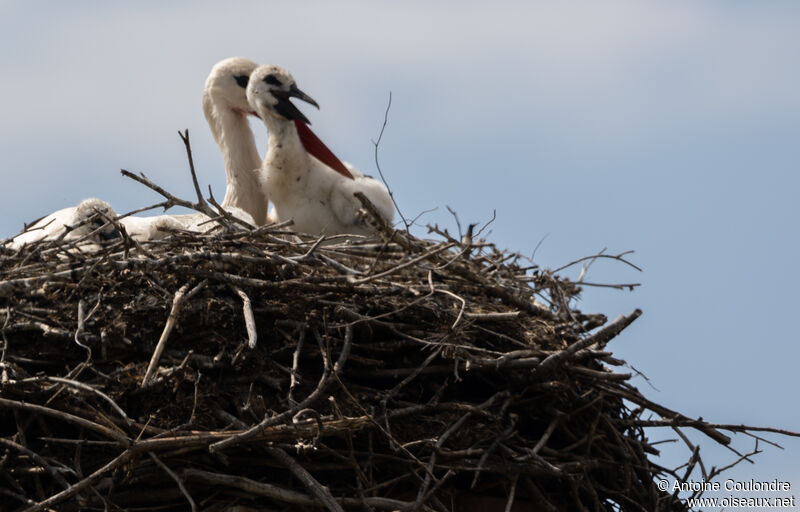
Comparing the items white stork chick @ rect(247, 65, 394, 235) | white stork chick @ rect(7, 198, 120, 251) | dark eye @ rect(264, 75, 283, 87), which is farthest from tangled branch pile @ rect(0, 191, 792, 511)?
dark eye @ rect(264, 75, 283, 87)

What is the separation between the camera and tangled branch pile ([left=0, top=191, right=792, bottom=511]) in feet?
13.7

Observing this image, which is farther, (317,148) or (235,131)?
(235,131)

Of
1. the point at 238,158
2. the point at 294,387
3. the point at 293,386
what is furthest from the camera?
the point at 238,158

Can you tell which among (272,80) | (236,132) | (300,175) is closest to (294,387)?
(300,175)

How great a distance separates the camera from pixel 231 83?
6.90 m

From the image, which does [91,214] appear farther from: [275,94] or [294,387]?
[294,387]

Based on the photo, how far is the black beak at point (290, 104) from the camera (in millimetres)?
6383

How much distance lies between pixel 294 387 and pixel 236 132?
2851 mm

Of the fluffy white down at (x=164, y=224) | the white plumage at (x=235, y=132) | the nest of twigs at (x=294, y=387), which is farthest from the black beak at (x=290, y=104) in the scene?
the nest of twigs at (x=294, y=387)

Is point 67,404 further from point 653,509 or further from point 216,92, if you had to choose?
point 216,92

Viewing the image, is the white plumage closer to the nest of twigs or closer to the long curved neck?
the long curved neck

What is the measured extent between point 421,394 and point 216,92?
9.55 ft

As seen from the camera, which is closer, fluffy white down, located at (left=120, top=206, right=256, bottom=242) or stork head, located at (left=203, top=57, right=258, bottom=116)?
fluffy white down, located at (left=120, top=206, right=256, bottom=242)

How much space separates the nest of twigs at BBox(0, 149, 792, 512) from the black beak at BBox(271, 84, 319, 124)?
5.28 ft
